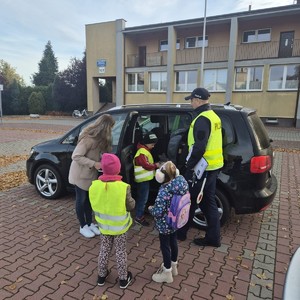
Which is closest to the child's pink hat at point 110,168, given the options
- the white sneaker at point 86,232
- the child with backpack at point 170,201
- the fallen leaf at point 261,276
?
the child with backpack at point 170,201

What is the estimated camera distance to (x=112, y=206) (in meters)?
2.60

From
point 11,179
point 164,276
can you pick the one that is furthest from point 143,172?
point 11,179

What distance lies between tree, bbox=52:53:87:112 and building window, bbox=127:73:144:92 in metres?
8.23

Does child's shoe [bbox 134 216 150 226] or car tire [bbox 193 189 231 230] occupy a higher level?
car tire [bbox 193 189 231 230]

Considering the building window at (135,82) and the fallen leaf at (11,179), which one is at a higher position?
the building window at (135,82)

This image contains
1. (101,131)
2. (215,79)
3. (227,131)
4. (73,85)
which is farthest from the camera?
(73,85)

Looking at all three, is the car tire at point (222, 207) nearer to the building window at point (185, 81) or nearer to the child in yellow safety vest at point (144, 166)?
the child in yellow safety vest at point (144, 166)

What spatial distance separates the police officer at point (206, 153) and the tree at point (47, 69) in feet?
204

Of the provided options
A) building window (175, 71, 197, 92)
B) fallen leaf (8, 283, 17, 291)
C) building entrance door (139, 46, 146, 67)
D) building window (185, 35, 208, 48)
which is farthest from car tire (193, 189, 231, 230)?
building entrance door (139, 46, 146, 67)

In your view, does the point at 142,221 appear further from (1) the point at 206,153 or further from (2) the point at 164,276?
(1) the point at 206,153

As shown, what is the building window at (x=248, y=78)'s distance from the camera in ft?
69.6

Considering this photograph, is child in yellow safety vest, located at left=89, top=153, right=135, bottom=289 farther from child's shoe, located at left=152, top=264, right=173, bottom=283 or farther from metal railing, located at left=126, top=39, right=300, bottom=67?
metal railing, located at left=126, top=39, right=300, bottom=67

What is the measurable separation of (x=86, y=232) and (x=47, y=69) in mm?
70361

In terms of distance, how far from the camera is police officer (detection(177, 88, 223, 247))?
3.17 m
